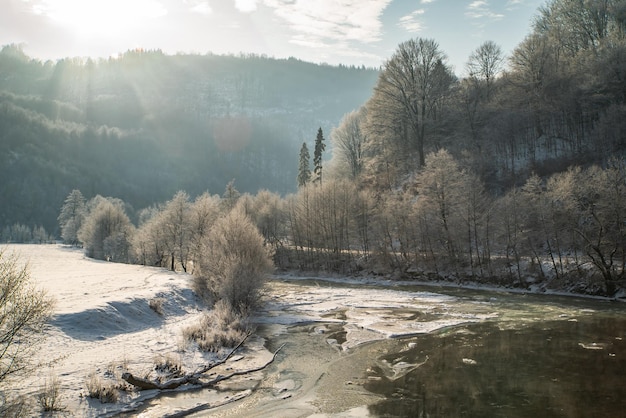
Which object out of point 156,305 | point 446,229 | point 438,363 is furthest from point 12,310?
point 446,229

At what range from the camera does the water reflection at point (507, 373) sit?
14.8m

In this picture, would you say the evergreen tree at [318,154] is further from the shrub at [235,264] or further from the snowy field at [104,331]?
the snowy field at [104,331]

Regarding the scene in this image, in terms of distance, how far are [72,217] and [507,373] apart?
432ft

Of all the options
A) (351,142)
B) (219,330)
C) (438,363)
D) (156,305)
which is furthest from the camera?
(351,142)

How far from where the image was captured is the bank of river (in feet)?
50.1

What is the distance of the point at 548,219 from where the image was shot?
146ft

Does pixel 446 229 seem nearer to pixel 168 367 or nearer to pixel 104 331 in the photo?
pixel 104 331

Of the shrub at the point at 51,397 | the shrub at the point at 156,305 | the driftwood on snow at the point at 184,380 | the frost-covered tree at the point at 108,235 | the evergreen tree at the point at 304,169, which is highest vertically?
the evergreen tree at the point at 304,169

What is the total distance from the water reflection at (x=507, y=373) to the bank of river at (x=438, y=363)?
0.15 ft

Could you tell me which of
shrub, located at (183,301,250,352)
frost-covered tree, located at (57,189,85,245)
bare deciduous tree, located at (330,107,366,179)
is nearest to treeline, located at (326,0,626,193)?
bare deciduous tree, located at (330,107,366,179)

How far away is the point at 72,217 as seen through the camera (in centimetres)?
12431

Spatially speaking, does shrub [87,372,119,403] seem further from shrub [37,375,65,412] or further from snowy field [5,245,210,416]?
shrub [37,375,65,412]

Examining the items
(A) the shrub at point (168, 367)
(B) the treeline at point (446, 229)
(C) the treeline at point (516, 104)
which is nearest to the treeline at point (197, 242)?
(B) the treeline at point (446, 229)

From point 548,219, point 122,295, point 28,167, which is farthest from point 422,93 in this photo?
point 28,167
